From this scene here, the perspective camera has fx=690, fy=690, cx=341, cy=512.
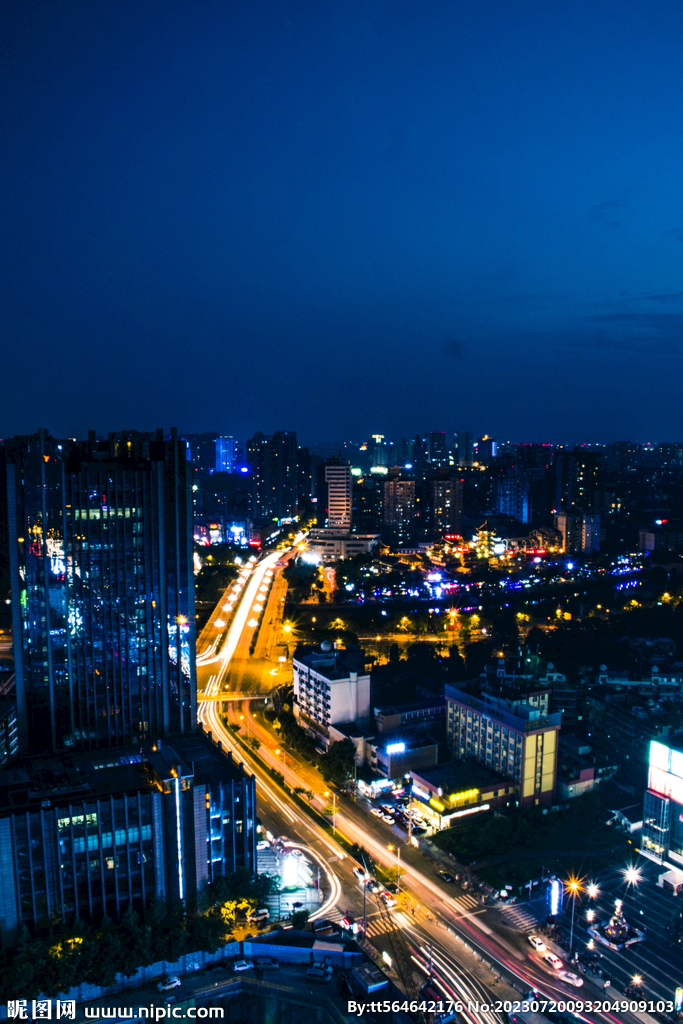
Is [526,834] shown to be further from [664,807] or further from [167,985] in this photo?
[167,985]

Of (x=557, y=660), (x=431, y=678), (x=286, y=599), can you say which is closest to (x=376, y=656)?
(x=431, y=678)

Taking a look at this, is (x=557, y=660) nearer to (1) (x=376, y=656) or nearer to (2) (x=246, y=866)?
(1) (x=376, y=656)

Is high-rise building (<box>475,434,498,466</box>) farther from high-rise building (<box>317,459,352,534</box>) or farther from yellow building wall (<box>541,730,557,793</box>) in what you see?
yellow building wall (<box>541,730,557,793</box>)

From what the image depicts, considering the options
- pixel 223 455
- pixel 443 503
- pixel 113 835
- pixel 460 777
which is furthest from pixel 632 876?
pixel 223 455

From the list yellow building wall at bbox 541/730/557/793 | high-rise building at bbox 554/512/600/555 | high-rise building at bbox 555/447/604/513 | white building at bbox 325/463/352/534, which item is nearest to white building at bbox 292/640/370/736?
yellow building wall at bbox 541/730/557/793

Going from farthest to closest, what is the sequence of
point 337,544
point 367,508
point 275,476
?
1. point 275,476
2. point 367,508
3. point 337,544

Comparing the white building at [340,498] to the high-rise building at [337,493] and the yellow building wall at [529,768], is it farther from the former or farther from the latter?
the yellow building wall at [529,768]
